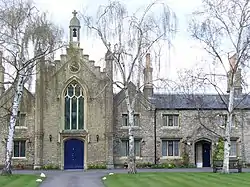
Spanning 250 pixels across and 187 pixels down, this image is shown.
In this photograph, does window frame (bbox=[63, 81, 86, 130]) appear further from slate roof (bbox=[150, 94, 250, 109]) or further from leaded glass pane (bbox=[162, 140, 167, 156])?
leaded glass pane (bbox=[162, 140, 167, 156])

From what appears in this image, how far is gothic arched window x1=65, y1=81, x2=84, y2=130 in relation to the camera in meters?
49.4

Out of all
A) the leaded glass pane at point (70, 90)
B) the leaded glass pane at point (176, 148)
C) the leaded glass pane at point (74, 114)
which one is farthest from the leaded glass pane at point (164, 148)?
the leaded glass pane at point (70, 90)

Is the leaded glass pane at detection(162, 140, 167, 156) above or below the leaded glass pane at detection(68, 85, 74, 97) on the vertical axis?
below

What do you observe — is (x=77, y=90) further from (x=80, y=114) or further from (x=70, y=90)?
(x=80, y=114)

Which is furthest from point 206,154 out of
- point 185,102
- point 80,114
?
point 80,114

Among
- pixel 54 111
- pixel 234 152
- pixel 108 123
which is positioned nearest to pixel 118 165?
pixel 108 123

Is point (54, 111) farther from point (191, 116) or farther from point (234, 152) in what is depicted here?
point (234, 152)

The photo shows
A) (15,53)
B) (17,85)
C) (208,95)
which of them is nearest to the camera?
(15,53)

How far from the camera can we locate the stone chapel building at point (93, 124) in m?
48.9

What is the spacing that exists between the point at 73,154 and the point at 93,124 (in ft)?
10.7

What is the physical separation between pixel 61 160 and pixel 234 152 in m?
16.5

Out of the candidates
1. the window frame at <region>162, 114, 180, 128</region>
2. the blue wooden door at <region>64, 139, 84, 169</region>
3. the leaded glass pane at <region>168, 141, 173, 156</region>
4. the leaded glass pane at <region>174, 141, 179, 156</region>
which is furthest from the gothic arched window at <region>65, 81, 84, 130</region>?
the leaded glass pane at <region>174, 141, 179, 156</region>

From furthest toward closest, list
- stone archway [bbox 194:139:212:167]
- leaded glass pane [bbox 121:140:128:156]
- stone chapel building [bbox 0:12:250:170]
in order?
stone archway [bbox 194:139:212:167]
leaded glass pane [bbox 121:140:128:156]
stone chapel building [bbox 0:12:250:170]

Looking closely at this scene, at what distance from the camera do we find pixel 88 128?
4925cm
